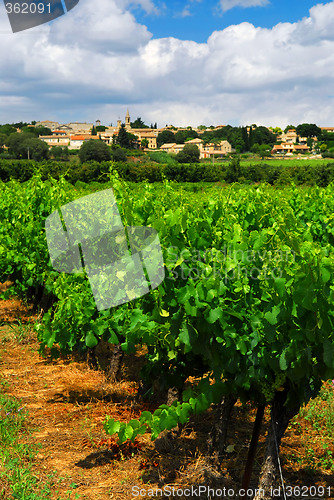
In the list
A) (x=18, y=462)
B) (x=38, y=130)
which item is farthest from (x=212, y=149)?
(x=18, y=462)

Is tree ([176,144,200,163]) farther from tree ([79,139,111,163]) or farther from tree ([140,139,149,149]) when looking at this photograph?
tree ([140,139,149,149])

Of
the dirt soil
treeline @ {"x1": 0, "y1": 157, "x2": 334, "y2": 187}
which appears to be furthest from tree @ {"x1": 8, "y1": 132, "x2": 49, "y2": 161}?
the dirt soil

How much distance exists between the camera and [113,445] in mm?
4047

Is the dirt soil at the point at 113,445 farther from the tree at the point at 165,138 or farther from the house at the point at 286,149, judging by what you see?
the tree at the point at 165,138

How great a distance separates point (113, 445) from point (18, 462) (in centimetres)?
76

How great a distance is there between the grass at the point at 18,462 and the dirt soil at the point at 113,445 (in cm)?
6

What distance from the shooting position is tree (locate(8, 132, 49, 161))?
75.5 m

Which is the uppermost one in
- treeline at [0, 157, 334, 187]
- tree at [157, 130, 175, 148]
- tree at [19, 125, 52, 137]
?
tree at [19, 125, 52, 137]

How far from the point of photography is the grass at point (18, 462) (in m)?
3.38

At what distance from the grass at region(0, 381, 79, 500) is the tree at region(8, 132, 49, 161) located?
73.3 m

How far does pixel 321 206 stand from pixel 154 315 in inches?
154

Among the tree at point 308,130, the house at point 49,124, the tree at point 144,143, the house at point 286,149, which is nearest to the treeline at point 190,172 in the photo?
the house at point 286,149

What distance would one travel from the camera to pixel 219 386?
10.2 feet

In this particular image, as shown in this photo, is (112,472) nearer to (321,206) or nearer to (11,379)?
(11,379)
